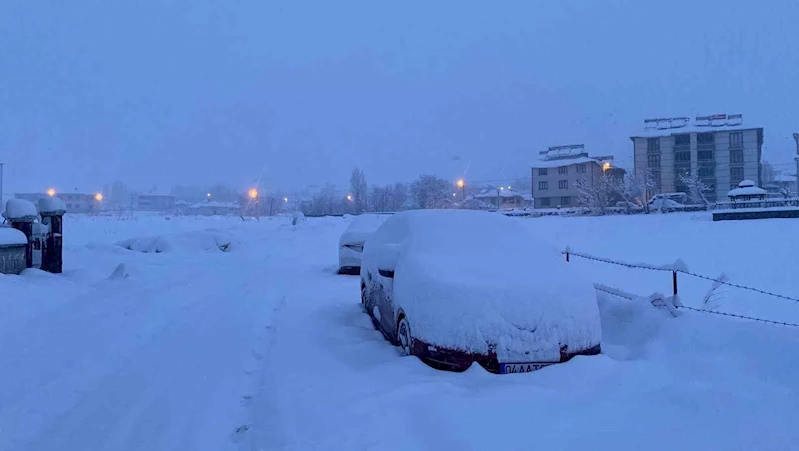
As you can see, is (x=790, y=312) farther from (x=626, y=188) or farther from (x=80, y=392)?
(x=626, y=188)

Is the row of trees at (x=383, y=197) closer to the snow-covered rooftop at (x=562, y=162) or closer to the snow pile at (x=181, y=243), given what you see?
the snow-covered rooftop at (x=562, y=162)

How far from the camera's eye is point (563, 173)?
69500 millimetres

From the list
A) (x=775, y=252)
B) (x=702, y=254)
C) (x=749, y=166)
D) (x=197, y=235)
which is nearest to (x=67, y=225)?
(x=197, y=235)

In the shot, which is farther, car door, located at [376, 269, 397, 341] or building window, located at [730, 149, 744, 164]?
building window, located at [730, 149, 744, 164]

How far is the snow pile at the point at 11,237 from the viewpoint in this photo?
9.16 meters

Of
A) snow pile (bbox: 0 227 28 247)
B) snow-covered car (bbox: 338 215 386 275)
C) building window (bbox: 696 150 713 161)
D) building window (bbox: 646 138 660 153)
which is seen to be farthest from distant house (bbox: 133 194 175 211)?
snow pile (bbox: 0 227 28 247)

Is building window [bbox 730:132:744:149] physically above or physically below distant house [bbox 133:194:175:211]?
above

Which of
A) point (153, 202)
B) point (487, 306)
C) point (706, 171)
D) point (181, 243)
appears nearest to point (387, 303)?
point (487, 306)

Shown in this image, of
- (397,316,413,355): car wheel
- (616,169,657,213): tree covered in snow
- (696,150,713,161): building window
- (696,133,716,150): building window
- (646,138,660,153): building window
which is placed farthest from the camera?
(646,138,660,153): building window

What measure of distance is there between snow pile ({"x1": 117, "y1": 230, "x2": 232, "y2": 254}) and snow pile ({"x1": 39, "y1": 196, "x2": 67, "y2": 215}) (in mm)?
6897

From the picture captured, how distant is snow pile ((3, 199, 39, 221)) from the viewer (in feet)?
32.7

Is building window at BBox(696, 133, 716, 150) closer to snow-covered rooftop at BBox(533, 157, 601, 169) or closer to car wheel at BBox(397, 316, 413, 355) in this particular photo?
snow-covered rooftop at BBox(533, 157, 601, 169)

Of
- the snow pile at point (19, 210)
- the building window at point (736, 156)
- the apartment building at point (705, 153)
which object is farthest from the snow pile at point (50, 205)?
the building window at point (736, 156)

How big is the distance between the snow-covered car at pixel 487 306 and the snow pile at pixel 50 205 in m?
8.24
